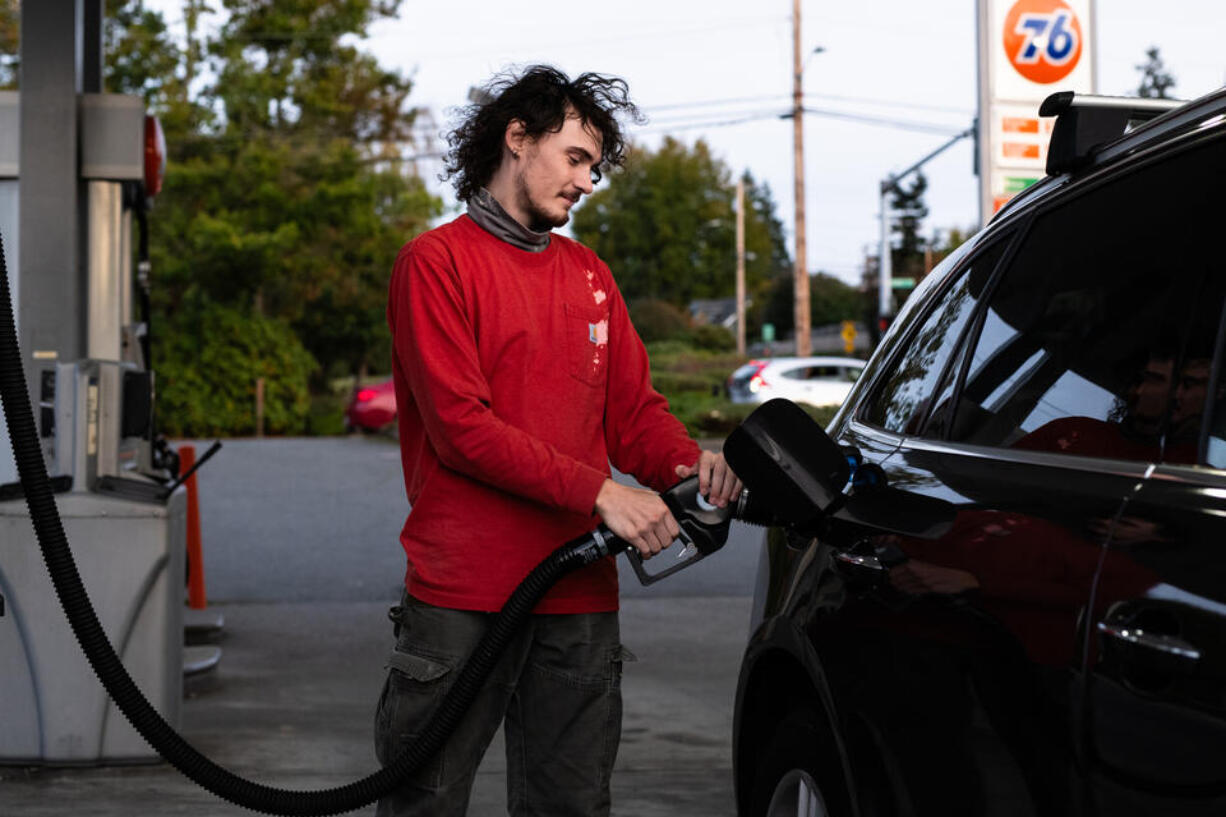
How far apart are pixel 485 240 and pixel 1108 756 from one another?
1.69 meters

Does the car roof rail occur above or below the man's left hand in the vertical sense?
above

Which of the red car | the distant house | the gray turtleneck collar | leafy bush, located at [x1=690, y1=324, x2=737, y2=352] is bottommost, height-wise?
the red car

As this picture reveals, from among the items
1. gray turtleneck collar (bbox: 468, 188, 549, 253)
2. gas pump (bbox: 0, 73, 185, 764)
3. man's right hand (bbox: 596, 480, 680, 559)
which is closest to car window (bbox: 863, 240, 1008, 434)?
man's right hand (bbox: 596, 480, 680, 559)

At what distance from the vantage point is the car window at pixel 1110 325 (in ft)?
6.64

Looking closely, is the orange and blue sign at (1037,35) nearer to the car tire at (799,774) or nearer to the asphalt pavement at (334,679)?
the asphalt pavement at (334,679)

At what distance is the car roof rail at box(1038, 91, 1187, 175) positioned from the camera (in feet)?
8.21

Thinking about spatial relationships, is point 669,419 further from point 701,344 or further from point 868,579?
point 701,344

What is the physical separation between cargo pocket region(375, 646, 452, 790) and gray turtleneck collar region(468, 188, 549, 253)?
815 millimetres

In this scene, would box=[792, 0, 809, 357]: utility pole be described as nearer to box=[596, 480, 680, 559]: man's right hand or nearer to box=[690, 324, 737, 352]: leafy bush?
box=[690, 324, 737, 352]: leafy bush

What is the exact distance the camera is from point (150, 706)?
3381 millimetres

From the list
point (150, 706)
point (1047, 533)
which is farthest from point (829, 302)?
point (1047, 533)

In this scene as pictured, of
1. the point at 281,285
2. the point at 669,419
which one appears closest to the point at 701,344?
the point at 281,285

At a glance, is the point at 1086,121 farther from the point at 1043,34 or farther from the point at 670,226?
the point at 670,226

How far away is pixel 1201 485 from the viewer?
184 centimetres
